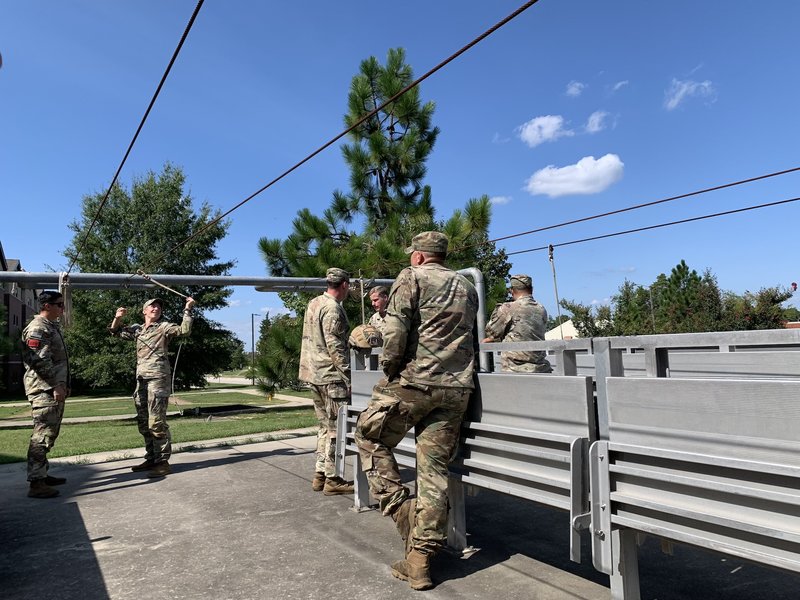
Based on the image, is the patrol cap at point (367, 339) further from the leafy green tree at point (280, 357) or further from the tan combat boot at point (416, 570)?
the leafy green tree at point (280, 357)

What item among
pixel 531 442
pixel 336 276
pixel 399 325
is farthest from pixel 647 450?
pixel 336 276

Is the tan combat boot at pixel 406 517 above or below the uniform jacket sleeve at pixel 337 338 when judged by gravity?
below

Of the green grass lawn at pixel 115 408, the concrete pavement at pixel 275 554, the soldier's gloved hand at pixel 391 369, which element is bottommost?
the green grass lawn at pixel 115 408

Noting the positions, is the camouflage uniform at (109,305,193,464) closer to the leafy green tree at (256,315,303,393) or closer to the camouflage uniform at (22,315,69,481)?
the camouflage uniform at (22,315,69,481)

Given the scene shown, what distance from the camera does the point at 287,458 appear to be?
22.3 ft

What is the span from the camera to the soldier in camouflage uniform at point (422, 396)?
3.22m

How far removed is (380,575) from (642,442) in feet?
5.48

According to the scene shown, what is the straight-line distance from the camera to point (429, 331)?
335 cm

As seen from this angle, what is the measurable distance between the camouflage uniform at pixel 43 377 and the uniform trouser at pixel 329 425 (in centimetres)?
261

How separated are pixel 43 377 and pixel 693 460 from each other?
5.86 m

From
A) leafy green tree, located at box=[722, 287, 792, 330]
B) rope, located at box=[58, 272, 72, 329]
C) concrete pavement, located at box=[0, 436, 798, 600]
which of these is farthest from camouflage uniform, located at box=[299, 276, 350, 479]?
leafy green tree, located at box=[722, 287, 792, 330]

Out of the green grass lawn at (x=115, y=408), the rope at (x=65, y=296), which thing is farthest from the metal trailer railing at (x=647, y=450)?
the green grass lawn at (x=115, y=408)

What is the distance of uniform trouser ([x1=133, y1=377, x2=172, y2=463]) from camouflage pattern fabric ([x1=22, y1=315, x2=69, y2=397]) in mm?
820

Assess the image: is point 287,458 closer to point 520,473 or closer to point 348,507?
point 348,507
